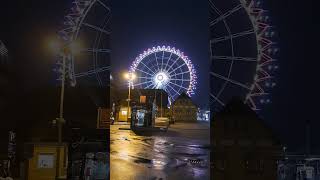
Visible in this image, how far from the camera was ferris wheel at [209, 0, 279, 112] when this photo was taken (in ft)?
15.4

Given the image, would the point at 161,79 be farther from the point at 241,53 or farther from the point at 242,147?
the point at 242,147

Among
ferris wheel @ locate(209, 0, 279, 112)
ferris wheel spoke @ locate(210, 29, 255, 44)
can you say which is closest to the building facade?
ferris wheel @ locate(209, 0, 279, 112)

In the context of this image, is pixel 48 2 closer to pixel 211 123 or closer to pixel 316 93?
pixel 211 123

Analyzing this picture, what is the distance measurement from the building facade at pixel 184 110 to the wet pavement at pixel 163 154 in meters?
0.07

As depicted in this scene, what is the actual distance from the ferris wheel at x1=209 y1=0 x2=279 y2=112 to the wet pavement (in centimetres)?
42

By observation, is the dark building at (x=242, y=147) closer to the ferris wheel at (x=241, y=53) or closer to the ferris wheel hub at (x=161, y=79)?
the ferris wheel at (x=241, y=53)

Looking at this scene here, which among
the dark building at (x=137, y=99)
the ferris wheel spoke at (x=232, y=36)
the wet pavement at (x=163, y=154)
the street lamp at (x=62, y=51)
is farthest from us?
the ferris wheel spoke at (x=232, y=36)

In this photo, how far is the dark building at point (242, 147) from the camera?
4.53 m

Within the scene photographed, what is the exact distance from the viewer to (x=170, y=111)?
471 cm

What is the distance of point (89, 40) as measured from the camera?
4.80 m

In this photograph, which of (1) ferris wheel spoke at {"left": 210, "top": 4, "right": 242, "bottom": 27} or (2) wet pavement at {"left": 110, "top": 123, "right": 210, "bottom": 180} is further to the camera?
(1) ferris wheel spoke at {"left": 210, "top": 4, "right": 242, "bottom": 27}

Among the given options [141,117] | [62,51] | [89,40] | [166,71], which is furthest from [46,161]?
[166,71]

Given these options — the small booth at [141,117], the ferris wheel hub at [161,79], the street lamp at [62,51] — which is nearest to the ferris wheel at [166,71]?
the ferris wheel hub at [161,79]

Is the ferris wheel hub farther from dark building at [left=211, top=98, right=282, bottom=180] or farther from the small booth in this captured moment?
dark building at [left=211, top=98, right=282, bottom=180]
